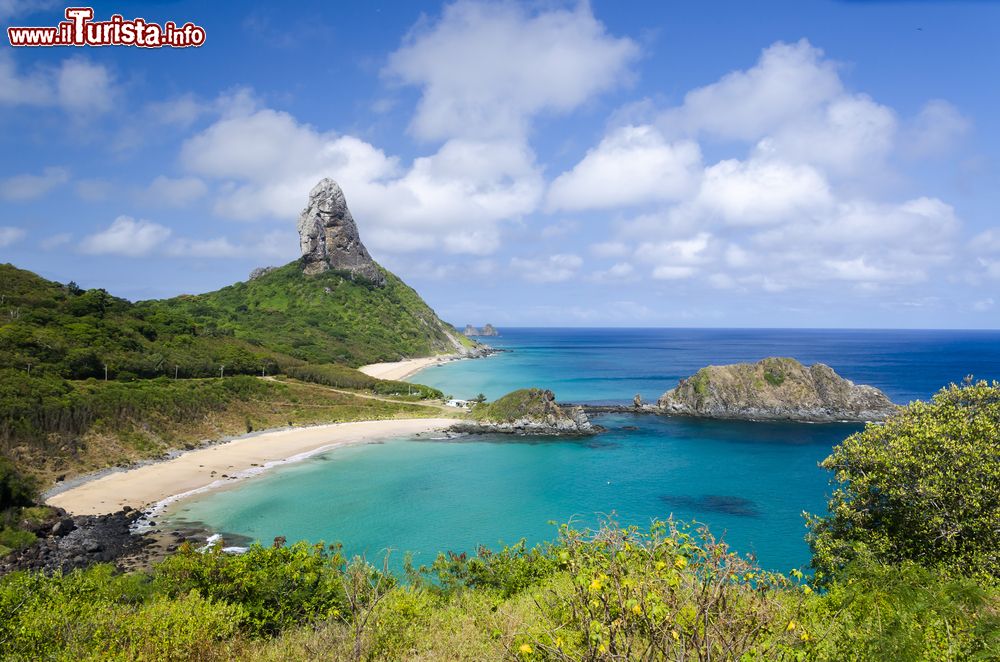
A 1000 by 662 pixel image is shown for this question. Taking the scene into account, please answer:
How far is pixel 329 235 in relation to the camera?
533 ft

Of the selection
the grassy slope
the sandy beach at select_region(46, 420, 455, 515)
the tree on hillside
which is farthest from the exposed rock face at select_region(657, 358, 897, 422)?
the grassy slope

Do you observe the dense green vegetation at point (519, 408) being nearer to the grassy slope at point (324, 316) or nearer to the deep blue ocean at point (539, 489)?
the deep blue ocean at point (539, 489)

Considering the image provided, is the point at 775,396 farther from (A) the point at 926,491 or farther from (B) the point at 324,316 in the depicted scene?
(B) the point at 324,316

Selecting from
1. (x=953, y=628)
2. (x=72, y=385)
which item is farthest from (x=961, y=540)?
(x=72, y=385)

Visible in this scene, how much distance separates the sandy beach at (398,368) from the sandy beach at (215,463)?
134 ft

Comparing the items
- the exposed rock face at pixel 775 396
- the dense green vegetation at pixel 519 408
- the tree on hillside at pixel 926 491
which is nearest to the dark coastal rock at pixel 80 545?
the tree on hillside at pixel 926 491

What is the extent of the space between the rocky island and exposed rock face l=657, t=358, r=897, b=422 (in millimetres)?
17420

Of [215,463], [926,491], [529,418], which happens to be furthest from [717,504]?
[215,463]

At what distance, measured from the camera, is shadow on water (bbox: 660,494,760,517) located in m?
36.3

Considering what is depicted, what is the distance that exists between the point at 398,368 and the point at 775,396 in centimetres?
8106

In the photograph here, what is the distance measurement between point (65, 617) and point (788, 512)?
4028 centimetres

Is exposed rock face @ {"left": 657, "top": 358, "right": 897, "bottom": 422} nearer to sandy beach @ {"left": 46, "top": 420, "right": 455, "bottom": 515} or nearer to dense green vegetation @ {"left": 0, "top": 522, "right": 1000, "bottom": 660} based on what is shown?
sandy beach @ {"left": 46, "top": 420, "right": 455, "bottom": 515}

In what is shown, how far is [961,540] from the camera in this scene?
49.5 ft

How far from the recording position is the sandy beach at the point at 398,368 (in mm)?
107000
